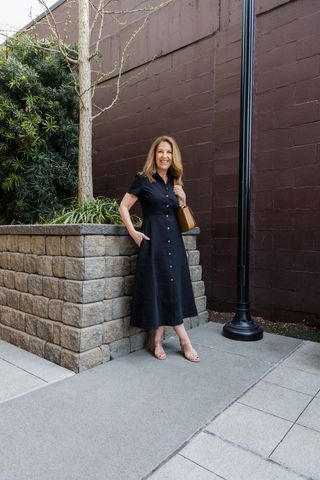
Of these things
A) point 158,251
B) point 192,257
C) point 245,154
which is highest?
point 245,154

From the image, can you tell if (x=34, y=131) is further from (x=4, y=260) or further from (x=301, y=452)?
(x=301, y=452)

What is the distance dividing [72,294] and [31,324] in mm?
702

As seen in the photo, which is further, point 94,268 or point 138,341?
point 138,341

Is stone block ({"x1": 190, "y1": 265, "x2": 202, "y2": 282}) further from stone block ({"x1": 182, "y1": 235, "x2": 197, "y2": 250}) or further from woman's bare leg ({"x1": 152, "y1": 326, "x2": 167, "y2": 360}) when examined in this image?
woman's bare leg ({"x1": 152, "y1": 326, "x2": 167, "y2": 360})

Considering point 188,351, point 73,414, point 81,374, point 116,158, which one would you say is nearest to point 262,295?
point 188,351

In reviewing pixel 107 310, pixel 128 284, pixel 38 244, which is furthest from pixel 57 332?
pixel 38 244

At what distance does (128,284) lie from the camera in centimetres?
312

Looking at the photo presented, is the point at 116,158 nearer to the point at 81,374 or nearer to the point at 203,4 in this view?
the point at 203,4

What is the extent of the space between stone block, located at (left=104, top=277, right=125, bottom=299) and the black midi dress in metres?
0.16

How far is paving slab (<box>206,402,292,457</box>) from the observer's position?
1.80 meters

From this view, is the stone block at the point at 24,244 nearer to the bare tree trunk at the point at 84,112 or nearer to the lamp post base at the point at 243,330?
the bare tree trunk at the point at 84,112

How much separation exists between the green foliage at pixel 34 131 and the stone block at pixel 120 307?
172 centimetres

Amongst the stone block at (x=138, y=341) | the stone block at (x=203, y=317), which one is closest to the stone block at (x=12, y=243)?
the stone block at (x=138, y=341)

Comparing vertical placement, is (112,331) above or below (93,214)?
below
